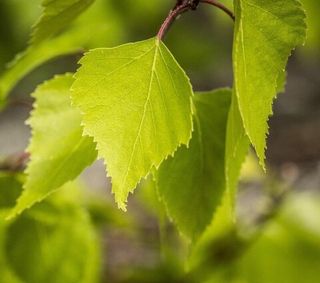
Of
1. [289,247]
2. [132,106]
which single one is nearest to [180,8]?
[132,106]

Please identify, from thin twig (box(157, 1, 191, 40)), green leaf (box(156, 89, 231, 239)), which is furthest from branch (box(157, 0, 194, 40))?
green leaf (box(156, 89, 231, 239))

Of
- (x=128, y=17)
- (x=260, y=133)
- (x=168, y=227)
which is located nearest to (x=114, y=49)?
(x=260, y=133)

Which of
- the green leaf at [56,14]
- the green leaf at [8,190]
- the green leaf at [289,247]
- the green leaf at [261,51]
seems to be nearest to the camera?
the green leaf at [261,51]

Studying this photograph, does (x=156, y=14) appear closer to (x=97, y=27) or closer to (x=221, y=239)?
(x=221, y=239)

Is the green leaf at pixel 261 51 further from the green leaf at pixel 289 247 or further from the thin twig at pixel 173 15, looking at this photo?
the green leaf at pixel 289 247

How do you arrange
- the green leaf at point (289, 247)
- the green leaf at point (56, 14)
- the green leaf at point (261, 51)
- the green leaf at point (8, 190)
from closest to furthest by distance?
the green leaf at point (261, 51) → the green leaf at point (56, 14) → the green leaf at point (8, 190) → the green leaf at point (289, 247)

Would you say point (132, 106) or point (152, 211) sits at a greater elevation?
point (132, 106)

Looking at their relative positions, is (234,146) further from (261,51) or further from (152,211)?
(152,211)

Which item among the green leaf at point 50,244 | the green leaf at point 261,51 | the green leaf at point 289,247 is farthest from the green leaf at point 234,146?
the green leaf at point 289,247
